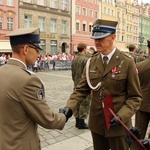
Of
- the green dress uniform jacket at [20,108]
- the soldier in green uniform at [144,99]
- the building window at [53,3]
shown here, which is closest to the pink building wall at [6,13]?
the building window at [53,3]

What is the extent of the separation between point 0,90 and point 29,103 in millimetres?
265

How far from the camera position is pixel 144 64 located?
3732mm

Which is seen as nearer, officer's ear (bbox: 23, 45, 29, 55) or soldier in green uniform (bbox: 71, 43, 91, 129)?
officer's ear (bbox: 23, 45, 29, 55)

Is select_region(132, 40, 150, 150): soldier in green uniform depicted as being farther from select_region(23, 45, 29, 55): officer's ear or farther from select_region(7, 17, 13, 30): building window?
→ select_region(7, 17, 13, 30): building window

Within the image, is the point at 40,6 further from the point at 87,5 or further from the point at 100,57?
the point at 100,57

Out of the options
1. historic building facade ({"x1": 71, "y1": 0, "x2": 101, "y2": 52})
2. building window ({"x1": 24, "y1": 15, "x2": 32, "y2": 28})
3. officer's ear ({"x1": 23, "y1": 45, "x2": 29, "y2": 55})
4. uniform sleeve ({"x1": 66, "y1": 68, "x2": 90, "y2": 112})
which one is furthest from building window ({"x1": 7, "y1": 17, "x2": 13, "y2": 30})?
officer's ear ({"x1": 23, "y1": 45, "x2": 29, "y2": 55})

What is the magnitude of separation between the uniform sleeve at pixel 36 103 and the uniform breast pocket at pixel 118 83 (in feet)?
2.75

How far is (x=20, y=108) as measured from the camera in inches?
73.7

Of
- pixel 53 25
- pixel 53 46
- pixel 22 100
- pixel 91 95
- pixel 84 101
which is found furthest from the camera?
pixel 53 25

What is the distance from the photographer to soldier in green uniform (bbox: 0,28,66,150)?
1841mm

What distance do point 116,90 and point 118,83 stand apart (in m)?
0.08

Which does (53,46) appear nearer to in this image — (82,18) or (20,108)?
(82,18)

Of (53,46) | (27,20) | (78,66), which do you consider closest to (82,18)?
(53,46)

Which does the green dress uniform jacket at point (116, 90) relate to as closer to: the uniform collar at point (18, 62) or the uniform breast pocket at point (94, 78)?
the uniform breast pocket at point (94, 78)
